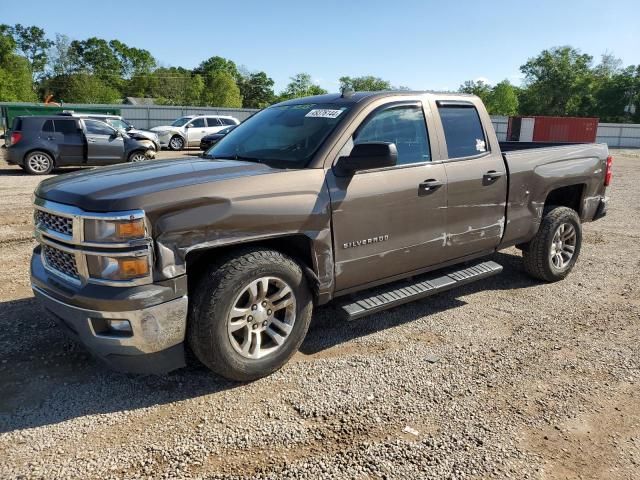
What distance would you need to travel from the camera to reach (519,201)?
4.84 metres

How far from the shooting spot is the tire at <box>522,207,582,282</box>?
521cm

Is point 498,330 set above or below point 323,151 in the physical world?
below

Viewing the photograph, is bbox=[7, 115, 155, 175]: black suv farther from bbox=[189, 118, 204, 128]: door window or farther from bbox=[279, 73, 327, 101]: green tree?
bbox=[279, 73, 327, 101]: green tree

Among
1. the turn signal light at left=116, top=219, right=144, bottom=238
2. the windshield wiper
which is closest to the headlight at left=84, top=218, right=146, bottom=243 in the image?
the turn signal light at left=116, top=219, right=144, bottom=238

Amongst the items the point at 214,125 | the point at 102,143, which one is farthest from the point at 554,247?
the point at 214,125

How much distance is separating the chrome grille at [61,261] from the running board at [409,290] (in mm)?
1832

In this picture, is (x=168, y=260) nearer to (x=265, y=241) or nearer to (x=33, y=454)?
(x=265, y=241)

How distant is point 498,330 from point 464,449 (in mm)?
1776

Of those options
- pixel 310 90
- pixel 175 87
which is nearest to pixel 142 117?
pixel 175 87

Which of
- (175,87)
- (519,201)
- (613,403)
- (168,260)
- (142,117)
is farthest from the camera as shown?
(175,87)

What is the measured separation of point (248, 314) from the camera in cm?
323

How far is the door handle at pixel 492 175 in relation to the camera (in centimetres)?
446

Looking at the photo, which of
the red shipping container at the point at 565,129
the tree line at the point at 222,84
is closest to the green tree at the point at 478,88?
the tree line at the point at 222,84

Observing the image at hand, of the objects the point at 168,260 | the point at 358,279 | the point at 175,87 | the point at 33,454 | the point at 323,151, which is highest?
the point at 175,87
